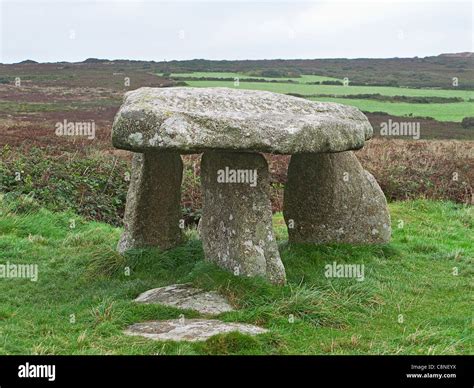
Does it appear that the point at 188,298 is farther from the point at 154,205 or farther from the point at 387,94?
the point at 387,94

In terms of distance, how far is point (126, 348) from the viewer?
291 inches

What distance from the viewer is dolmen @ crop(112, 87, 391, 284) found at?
9016 millimetres

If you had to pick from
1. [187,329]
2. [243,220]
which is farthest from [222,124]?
[187,329]

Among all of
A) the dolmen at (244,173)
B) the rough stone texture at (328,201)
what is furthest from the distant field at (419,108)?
the dolmen at (244,173)

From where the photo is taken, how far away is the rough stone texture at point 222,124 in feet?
29.2

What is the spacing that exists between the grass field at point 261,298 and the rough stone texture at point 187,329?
6.7 inches

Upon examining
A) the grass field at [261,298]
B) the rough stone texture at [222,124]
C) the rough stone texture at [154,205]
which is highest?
the rough stone texture at [222,124]

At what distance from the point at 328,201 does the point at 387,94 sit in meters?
34.0

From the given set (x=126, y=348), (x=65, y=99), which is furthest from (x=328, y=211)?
(x=65, y=99)

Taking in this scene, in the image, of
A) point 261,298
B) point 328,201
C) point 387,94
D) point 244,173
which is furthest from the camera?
point 387,94

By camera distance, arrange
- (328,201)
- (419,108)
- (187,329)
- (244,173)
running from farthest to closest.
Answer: (419,108) < (328,201) < (244,173) < (187,329)

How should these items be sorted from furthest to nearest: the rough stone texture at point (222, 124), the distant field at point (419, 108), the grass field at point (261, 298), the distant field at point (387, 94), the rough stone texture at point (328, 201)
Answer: the distant field at point (387, 94)
the distant field at point (419, 108)
the rough stone texture at point (328, 201)
the rough stone texture at point (222, 124)
the grass field at point (261, 298)

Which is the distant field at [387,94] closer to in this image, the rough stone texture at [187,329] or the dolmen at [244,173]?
the dolmen at [244,173]

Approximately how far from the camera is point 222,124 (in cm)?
902
